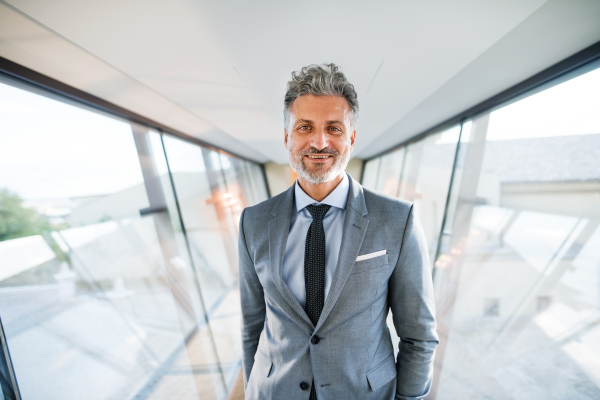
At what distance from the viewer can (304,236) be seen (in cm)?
126

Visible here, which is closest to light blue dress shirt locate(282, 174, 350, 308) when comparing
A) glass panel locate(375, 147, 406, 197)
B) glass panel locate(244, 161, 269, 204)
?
glass panel locate(375, 147, 406, 197)

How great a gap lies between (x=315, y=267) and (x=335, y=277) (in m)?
0.12

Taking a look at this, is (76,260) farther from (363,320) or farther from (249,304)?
(363,320)

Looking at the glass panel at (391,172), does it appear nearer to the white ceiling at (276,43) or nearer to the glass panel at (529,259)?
the glass panel at (529,259)

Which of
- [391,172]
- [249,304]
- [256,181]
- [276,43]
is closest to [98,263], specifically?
[249,304]

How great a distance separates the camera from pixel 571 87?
1.82 m

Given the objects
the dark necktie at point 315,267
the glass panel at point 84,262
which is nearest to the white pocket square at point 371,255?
the dark necktie at point 315,267

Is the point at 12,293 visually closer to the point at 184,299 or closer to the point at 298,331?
the point at 298,331

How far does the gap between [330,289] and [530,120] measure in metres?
2.39

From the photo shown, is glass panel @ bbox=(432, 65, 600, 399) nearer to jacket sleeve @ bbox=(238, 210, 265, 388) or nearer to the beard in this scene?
the beard

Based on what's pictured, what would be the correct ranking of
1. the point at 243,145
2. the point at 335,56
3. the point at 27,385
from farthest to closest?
1. the point at 243,145
2. the point at 335,56
3. the point at 27,385

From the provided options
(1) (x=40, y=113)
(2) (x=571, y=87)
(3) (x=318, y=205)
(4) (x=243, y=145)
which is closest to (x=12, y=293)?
(1) (x=40, y=113)

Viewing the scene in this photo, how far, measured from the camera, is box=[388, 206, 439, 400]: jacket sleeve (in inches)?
42.9

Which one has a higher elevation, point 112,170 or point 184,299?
point 112,170
